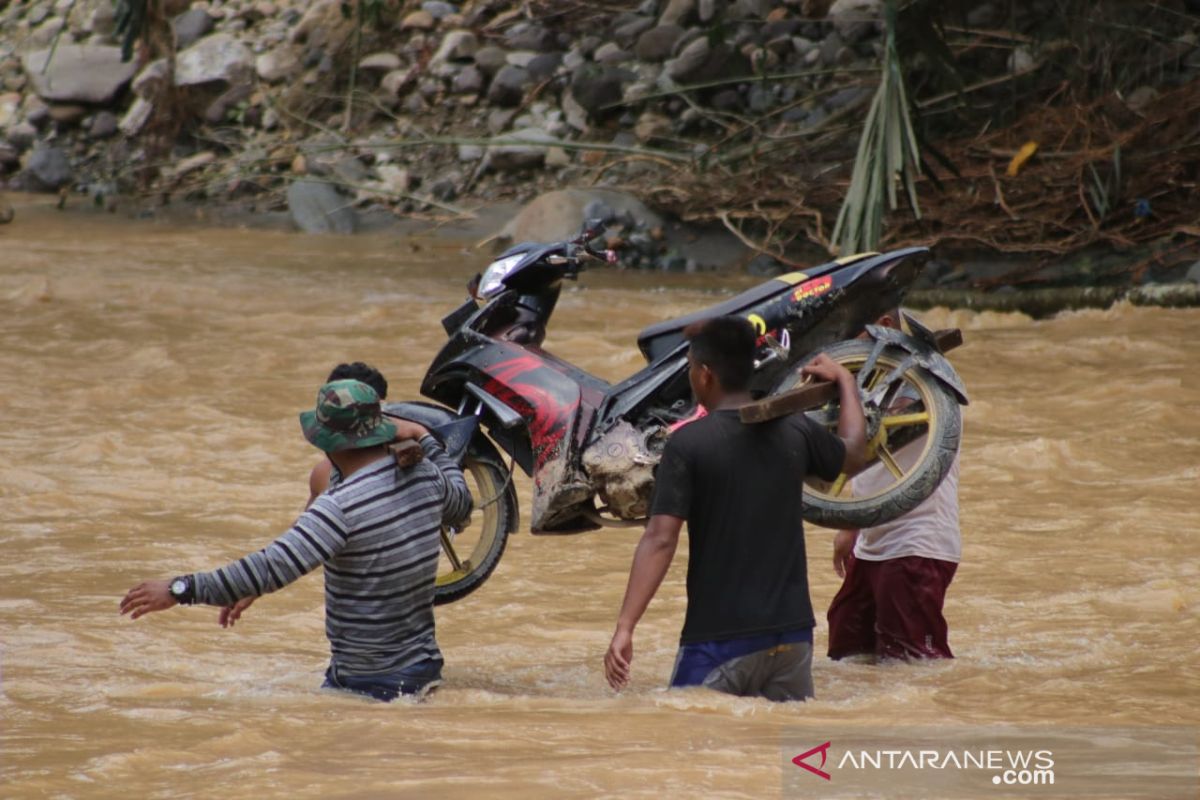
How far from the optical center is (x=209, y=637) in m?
6.26

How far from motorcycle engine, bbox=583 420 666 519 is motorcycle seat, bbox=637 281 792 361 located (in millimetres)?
269

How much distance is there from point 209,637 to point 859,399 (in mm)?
2946

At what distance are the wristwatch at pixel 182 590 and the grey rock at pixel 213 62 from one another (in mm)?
17740

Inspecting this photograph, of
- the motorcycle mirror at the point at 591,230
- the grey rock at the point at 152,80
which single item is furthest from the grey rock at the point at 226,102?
the motorcycle mirror at the point at 591,230

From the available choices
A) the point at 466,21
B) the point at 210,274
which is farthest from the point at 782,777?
the point at 466,21

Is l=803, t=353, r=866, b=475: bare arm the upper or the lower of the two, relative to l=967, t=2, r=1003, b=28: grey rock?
lower

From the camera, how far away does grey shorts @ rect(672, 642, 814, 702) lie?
14.1 feet

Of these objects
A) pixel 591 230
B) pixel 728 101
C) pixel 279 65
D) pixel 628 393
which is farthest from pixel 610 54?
pixel 628 393

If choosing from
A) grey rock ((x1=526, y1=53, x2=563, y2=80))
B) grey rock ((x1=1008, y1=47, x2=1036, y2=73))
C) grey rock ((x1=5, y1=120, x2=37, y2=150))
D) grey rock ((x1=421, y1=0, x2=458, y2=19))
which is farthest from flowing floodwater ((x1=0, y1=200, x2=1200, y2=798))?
grey rock ((x1=5, y1=120, x2=37, y2=150))

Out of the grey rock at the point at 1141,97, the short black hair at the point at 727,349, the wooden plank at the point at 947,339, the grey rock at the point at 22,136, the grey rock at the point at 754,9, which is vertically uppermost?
the grey rock at the point at 754,9

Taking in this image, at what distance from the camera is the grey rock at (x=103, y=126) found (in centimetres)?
2170

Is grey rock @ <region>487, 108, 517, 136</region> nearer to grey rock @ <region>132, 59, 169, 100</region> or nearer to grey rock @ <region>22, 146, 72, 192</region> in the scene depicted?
grey rock @ <region>132, 59, 169, 100</region>

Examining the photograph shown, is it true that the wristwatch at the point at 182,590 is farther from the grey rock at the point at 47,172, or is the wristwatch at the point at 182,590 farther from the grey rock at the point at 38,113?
the grey rock at the point at 38,113

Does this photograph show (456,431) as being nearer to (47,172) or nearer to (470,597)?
(470,597)
